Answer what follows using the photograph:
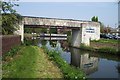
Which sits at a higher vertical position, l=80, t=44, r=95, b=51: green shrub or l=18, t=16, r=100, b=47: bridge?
l=18, t=16, r=100, b=47: bridge

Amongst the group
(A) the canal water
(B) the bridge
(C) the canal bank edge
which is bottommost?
(A) the canal water

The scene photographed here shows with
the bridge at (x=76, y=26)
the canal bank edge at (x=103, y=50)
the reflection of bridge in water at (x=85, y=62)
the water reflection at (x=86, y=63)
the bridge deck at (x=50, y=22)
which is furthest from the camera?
the bridge at (x=76, y=26)

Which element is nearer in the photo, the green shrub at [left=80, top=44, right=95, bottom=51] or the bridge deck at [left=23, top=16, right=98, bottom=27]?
the bridge deck at [left=23, top=16, right=98, bottom=27]

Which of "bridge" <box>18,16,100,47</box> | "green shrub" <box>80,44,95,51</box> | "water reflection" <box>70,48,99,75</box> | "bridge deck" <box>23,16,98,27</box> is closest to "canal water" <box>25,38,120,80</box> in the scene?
"water reflection" <box>70,48,99,75</box>

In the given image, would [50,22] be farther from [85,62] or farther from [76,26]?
[85,62]

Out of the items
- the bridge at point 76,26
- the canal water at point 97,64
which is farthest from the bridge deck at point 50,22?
the canal water at point 97,64

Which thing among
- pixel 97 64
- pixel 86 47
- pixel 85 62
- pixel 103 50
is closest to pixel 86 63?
pixel 85 62

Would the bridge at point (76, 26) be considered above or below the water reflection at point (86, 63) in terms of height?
above

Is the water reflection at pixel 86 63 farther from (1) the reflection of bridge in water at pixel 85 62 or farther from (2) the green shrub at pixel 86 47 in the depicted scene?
(2) the green shrub at pixel 86 47

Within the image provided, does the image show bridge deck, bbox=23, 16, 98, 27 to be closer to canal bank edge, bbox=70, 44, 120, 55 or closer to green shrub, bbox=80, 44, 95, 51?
green shrub, bbox=80, 44, 95, 51

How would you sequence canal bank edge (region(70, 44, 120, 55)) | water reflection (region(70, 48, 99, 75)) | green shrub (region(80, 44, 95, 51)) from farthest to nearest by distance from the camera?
green shrub (region(80, 44, 95, 51))
canal bank edge (region(70, 44, 120, 55))
water reflection (region(70, 48, 99, 75))

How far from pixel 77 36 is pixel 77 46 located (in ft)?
7.33

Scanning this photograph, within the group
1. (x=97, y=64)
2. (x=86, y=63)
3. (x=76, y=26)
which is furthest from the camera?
(x=76, y=26)

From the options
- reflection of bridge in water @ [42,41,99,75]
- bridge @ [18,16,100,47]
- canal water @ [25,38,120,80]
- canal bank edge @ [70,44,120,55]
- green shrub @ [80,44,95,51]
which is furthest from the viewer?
green shrub @ [80,44,95,51]
